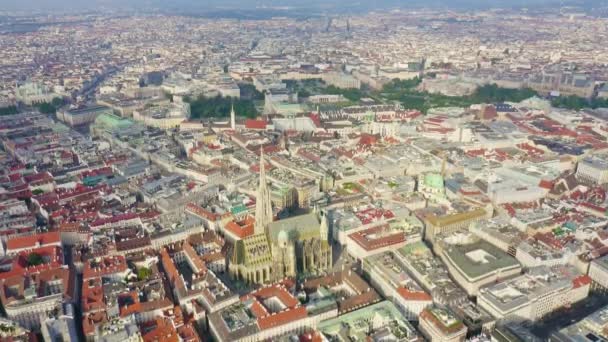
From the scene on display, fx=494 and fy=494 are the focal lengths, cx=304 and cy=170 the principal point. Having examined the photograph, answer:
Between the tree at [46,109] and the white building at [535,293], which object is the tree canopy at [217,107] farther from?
the white building at [535,293]

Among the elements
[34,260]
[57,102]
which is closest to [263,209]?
[34,260]

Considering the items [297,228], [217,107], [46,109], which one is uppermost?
[297,228]

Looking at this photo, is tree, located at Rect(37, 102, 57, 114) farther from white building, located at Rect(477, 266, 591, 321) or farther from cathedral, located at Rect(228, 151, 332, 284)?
white building, located at Rect(477, 266, 591, 321)

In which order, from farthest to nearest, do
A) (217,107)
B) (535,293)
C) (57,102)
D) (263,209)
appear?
(57,102)
(217,107)
(263,209)
(535,293)

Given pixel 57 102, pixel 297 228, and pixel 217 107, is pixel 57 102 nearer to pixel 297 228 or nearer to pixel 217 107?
pixel 217 107

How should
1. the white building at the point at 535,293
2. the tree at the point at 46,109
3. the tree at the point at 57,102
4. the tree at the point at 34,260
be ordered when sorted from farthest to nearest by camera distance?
1. the tree at the point at 57,102
2. the tree at the point at 46,109
3. the tree at the point at 34,260
4. the white building at the point at 535,293

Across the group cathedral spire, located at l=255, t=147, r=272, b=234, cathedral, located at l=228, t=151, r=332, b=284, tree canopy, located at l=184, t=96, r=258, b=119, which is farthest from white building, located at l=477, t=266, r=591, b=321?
tree canopy, located at l=184, t=96, r=258, b=119

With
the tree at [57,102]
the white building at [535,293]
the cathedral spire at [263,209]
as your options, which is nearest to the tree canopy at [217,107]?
the tree at [57,102]
